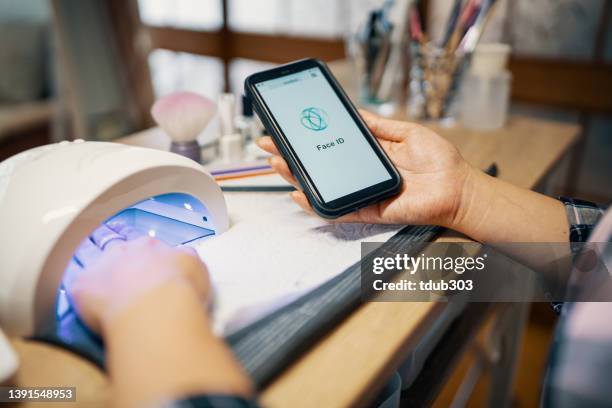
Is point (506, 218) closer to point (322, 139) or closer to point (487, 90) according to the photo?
point (322, 139)

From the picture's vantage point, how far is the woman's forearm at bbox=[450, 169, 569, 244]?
0.54 m

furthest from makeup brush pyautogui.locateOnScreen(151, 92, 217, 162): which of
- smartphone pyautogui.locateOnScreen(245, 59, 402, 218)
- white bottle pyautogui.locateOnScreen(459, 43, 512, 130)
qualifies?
white bottle pyautogui.locateOnScreen(459, 43, 512, 130)

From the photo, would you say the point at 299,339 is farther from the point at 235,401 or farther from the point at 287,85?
the point at 287,85

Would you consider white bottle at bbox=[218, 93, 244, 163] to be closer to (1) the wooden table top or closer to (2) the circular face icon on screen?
(2) the circular face icon on screen

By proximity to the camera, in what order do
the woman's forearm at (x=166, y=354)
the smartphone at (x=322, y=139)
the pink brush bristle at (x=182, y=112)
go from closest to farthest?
1. the woman's forearm at (x=166, y=354)
2. the smartphone at (x=322, y=139)
3. the pink brush bristle at (x=182, y=112)

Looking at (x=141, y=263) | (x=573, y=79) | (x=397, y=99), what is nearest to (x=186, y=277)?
(x=141, y=263)

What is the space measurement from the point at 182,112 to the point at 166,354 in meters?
0.40

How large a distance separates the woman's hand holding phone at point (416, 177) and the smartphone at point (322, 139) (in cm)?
2

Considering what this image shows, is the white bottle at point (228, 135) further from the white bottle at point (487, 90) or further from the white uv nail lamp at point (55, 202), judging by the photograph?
the white bottle at point (487, 90)

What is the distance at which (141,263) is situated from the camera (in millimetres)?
360

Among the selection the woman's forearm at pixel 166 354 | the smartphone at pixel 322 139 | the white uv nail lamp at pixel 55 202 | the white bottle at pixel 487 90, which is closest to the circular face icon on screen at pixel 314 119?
the smartphone at pixel 322 139

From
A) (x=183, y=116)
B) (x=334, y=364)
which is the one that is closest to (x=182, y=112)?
(x=183, y=116)

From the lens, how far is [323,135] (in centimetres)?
54

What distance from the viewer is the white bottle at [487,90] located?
0.93 meters
